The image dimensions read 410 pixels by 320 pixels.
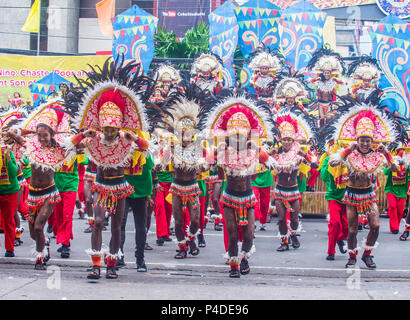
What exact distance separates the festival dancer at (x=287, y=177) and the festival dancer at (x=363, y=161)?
156cm

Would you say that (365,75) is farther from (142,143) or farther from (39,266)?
(39,266)

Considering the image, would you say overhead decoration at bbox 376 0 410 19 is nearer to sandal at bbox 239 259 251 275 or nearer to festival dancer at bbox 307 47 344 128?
festival dancer at bbox 307 47 344 128

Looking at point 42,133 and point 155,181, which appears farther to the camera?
point 155,181

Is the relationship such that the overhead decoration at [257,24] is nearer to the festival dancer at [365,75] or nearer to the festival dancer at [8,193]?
the festival dancer at [365,75]

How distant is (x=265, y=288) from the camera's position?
6.73 m

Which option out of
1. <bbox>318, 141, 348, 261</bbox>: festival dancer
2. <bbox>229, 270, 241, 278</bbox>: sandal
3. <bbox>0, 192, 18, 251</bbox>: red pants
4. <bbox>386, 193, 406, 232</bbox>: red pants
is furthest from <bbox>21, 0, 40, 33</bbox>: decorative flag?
<bbox>229, 270, 241, 278</bbox>: sandal

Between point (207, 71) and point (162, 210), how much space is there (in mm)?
6098

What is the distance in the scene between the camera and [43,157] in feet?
25.9

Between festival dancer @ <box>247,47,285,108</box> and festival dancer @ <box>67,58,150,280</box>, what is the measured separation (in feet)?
28.5

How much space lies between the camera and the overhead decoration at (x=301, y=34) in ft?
54.3

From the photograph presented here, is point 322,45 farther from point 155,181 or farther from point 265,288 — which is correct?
point 265,288
